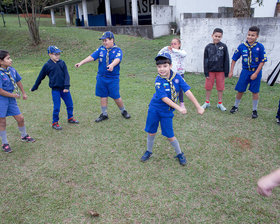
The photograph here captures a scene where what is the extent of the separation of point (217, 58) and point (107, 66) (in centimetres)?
261

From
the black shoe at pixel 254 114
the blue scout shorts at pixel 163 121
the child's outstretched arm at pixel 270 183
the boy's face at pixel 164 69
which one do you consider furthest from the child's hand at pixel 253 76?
the child's outstretched arm at pixel 270 183

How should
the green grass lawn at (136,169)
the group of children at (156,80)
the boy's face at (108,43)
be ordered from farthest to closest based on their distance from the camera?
the boy's face at (108,43), the group of children at (156,80), the green grass lawn at (136,169)

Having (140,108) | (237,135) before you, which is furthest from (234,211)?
(140,108)

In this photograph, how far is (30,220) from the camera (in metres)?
2.79

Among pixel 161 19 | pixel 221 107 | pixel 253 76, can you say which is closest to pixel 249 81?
pixel 253 76

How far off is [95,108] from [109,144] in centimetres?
209

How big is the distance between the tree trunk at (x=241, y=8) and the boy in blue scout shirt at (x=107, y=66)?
711cm

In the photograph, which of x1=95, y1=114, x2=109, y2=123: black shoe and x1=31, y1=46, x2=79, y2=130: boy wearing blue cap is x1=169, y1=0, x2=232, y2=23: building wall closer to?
x1=95, y1=114, x2=109, y2=123: black shoe

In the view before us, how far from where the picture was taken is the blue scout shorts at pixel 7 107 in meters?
4.07

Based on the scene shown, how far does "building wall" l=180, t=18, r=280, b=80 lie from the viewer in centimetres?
757

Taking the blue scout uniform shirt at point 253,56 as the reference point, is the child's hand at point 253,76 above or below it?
below

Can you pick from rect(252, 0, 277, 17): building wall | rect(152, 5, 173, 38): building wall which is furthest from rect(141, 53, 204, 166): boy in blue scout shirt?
rect(252, 0, 277, 17): building wall

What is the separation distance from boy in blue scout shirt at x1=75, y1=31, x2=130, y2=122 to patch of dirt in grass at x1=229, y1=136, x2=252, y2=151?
2.37m

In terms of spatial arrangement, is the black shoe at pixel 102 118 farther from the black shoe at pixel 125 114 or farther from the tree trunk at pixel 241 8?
the tree trunk at pixel 241 8
